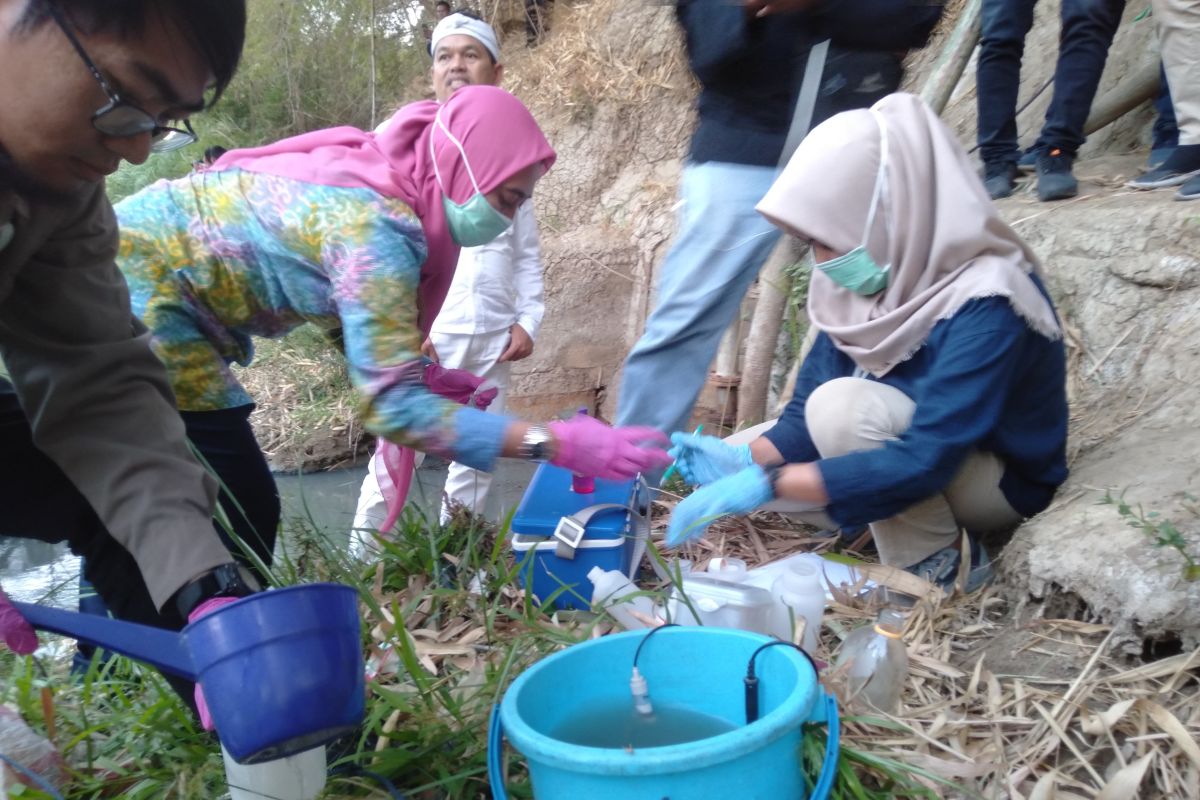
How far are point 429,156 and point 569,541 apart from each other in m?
0.90

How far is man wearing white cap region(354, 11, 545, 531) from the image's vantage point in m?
2.97

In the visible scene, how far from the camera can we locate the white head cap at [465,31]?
3584mm

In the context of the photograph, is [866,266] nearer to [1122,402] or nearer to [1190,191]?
[1122,402]

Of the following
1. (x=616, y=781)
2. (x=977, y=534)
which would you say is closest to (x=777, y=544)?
(x=977, y=534)

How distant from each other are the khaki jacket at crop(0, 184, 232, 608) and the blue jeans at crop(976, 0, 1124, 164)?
308 cm

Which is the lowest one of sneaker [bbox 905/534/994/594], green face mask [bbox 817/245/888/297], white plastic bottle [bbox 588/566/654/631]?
sneaker [bbox 905/534/994/594]

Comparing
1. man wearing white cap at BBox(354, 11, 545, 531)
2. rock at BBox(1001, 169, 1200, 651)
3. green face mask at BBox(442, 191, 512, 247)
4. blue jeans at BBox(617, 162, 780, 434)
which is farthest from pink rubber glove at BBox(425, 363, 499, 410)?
rock at BBox(1001, 169, 1200, 651)

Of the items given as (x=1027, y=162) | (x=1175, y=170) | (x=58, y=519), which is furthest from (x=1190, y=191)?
(x=58, y=519)

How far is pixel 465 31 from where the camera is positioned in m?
3.58

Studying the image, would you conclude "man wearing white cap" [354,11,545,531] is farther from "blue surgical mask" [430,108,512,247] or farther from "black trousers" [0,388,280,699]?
"black trousers" [0,388,280,699]

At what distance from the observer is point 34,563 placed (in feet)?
11.9

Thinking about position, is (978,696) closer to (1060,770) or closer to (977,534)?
(1060,770)

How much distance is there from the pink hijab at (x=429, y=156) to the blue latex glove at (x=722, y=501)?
766mm

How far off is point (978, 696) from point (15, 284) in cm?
177
